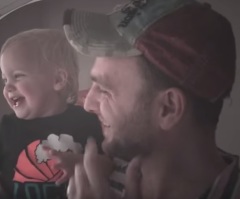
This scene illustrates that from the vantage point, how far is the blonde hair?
753mm

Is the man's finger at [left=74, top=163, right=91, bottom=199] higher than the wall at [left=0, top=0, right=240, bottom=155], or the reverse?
the wall at [left=0, top=0, right=240, bottom=155]

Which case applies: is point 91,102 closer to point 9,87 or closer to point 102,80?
point 102,80

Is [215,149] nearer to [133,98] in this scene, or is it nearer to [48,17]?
[133,98]

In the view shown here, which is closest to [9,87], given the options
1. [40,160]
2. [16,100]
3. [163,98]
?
[16,100]

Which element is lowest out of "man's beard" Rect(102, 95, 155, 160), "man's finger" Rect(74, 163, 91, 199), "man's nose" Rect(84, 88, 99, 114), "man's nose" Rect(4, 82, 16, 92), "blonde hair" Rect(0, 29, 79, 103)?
"man's finger" Rect(74, 163, 91, 199)

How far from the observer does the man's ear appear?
71cm

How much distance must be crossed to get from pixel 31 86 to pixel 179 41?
24 cm

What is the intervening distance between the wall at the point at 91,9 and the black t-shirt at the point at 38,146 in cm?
5

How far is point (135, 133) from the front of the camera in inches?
28.1

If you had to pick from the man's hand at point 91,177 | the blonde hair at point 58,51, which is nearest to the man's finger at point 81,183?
the man's hand at point 91,177

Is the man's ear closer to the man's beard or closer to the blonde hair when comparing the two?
the man's beard

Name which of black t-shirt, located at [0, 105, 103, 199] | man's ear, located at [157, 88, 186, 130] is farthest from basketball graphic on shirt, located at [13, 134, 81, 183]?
man's ear, located at [157, 88, 186, 130]

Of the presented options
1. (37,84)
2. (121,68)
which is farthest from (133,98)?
(37,84)

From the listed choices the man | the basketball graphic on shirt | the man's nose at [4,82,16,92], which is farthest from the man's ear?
the man's nose at [4,82,16,92]
